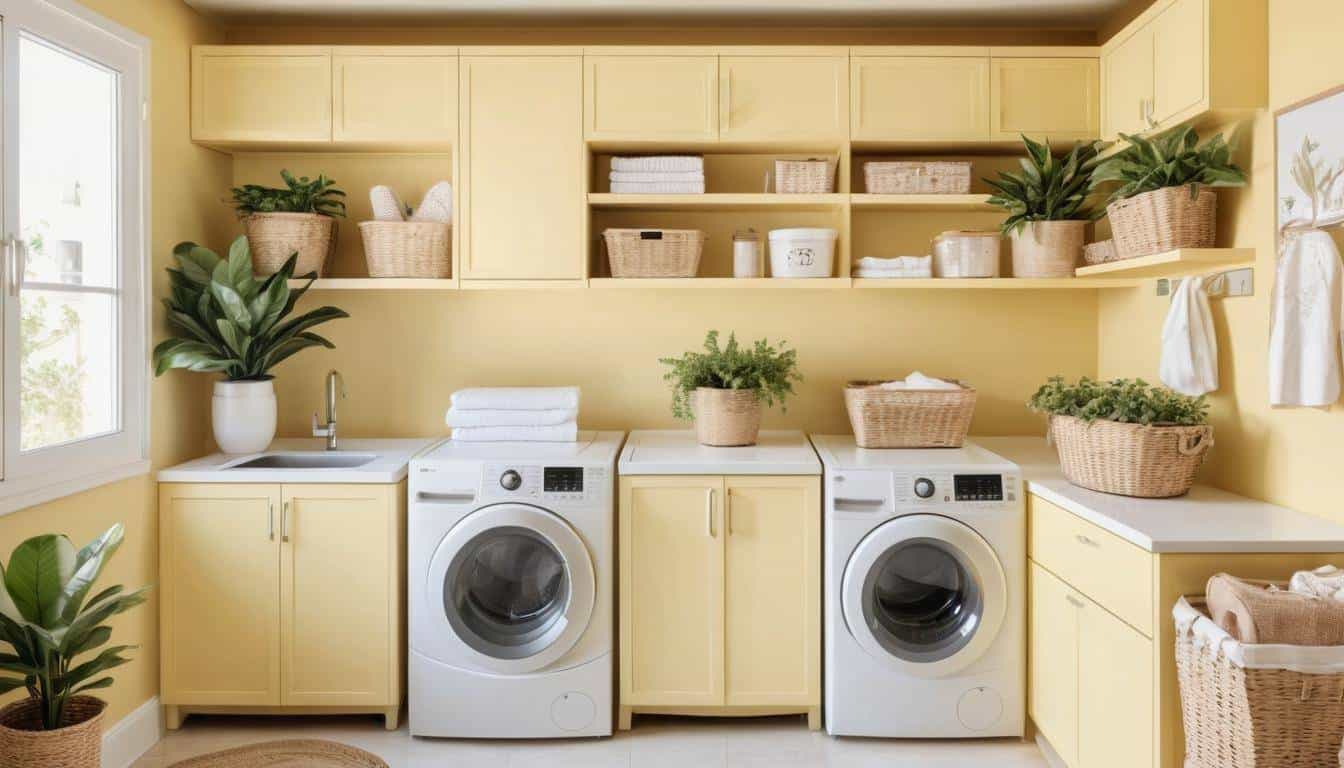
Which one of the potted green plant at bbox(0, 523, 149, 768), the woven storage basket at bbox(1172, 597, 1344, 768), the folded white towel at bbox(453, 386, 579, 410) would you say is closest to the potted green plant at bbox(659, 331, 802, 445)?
the folded white towel at bbox(453, 386, 579, 410)

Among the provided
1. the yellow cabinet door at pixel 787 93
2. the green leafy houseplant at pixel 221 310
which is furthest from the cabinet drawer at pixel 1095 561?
the green leafy houseplant at pixel 221 310

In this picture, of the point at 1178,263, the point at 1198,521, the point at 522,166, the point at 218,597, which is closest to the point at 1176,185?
the point at 1178,263

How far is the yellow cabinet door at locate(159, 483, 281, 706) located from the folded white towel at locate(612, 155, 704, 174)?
5.46ft

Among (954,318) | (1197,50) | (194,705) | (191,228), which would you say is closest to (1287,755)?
(1197,50)

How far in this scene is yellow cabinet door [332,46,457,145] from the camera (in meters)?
3.28

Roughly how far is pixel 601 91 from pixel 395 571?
1783 mm

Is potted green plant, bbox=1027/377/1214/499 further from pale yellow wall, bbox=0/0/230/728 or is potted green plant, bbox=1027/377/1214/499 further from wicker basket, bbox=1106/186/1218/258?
pale yellow wall, bbox=0/0/230/728

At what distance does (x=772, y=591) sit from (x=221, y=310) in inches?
81.7

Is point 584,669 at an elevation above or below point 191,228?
below

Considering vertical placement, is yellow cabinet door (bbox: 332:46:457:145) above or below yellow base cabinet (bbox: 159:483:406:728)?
above

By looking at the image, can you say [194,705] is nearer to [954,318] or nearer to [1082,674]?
[1082,674]

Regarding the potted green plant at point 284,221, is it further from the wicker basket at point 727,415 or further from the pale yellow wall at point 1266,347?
the pale yellow wall at point 1266,347

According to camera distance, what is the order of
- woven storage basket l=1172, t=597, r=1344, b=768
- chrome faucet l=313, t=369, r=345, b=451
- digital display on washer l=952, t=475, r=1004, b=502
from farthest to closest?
chrome faucet l=313, t=369, r=345, b=451 < digital display on washer l=952, t=475, r=1004, b=502 < woven storage basket l=1172, t=597, r=1344, b=768

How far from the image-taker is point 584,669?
9.69 ft
